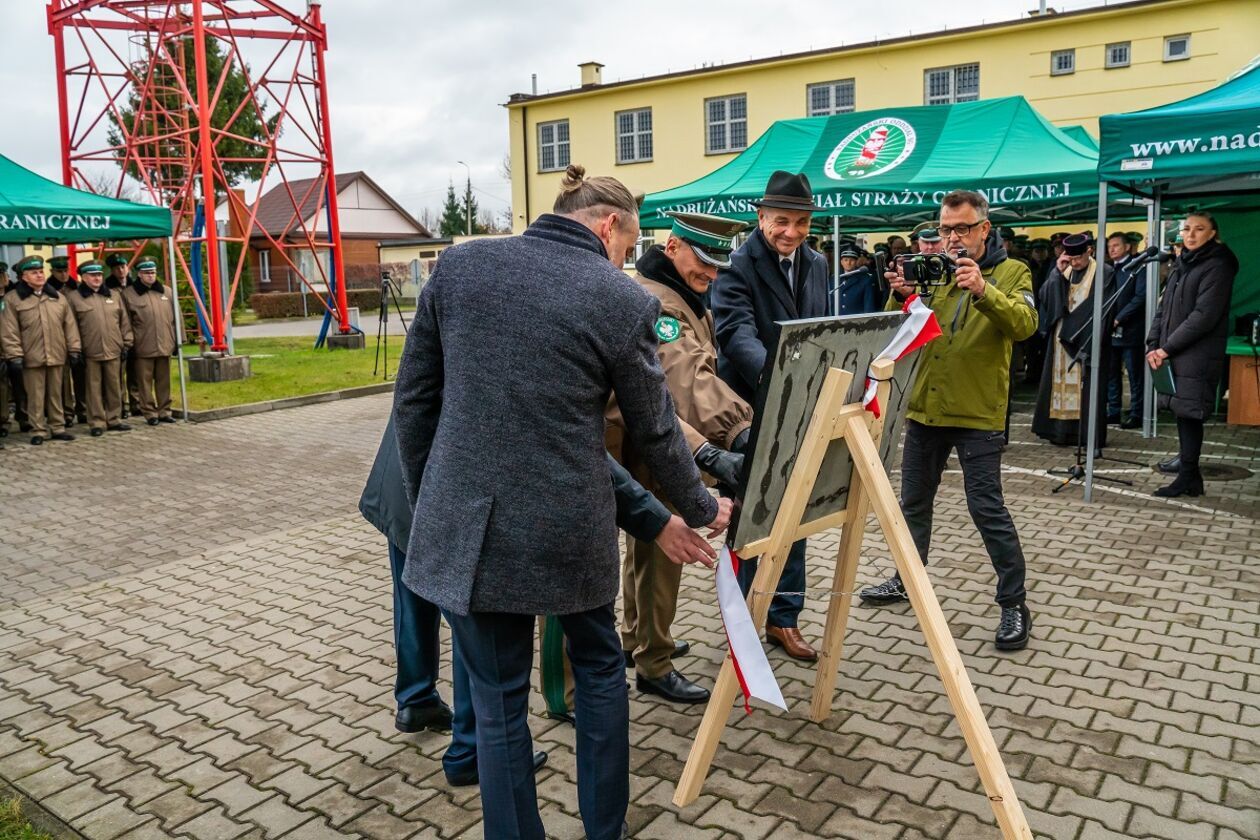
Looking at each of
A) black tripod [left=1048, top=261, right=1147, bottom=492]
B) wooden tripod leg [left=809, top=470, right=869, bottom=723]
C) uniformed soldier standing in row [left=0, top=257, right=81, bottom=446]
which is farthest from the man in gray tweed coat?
uniformed soldier standing in row [left=0, top=257, right=81, bottom=446]

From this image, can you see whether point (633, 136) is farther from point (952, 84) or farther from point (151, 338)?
point (151, 338)

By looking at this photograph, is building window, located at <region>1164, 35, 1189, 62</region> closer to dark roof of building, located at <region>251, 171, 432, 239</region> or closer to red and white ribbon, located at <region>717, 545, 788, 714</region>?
red and white ribbon, located at <region>717, 545, 788, 714</region>

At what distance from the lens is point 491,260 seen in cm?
252

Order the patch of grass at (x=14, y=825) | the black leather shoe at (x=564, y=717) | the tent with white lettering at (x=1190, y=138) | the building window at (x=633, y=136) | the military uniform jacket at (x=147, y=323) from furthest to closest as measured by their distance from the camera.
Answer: the building window at (x=633, y=136) → the military uniform jacket at (x=147, y=323) → the tent with white lettering at (x=1190, y=138) → the black leather shoe at (x=564, y=717) → the patch of grass at (x=14, y=825)

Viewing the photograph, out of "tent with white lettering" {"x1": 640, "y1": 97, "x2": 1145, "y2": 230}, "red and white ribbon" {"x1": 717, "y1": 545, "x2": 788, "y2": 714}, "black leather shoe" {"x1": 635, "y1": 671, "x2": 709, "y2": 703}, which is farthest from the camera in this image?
"tent with white lettering" {"x1": 640, "y1": 97, "x2": 1145, "y2": 230}

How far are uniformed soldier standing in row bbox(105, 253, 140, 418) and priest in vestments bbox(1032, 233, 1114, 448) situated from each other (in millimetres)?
10328

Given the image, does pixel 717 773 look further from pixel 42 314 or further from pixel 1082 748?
pixel 42 314

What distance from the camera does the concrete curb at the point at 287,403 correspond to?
12.6 meters

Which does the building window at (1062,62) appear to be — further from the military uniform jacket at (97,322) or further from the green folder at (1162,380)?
the military uniform jacket at (97,322)

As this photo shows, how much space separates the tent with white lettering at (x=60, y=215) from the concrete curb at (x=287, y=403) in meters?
2.30

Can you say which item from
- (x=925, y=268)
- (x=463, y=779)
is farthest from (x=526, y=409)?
(x=925, y=268)

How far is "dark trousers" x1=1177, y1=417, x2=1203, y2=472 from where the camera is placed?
7.43 metres

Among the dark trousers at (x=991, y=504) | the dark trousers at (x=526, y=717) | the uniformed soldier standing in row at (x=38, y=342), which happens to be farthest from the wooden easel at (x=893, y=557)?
the uniformed soldier standing in row at (x=38, y=342)

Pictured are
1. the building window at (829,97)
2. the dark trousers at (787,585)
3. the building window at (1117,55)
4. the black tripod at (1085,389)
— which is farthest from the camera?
the building window at (829,97)
